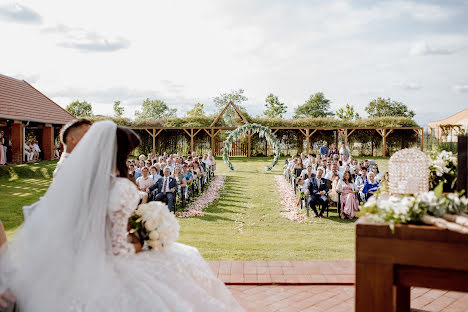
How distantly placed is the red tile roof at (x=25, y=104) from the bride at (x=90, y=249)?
17.9 meters

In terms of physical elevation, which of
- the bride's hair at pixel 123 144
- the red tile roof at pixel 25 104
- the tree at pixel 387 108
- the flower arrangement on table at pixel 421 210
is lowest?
the flower arrangement on table at pixel 421 210

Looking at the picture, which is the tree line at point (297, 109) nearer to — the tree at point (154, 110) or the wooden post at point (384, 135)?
the tree at point (154, 110)

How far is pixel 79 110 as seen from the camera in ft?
217

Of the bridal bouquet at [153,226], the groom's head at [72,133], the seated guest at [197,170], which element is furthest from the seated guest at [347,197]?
the groom's head at [72,133]

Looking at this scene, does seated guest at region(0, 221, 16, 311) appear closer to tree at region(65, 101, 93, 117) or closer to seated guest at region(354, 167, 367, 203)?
seated guest at region(354, 167, 367, 203)

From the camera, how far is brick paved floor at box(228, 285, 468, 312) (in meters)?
3.61

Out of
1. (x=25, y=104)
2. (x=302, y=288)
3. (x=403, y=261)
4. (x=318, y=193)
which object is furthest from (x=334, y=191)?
(x=25, y=104)

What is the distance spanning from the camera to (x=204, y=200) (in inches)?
500

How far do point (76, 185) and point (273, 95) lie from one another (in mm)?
58107

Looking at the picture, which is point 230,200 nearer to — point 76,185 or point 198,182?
point 198,182

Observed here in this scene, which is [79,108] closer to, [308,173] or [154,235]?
[308,173]

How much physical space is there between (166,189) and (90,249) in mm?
8552

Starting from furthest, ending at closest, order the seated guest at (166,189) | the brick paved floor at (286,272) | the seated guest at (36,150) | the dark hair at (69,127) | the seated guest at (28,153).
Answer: the seated guest at (36,150) < the seated guest at (28,153) < the seated guest at (166,189) < the brick paved floor at (286,272) < the dark hair at (69,127)

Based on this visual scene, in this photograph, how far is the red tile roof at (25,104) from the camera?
19.3 metres
